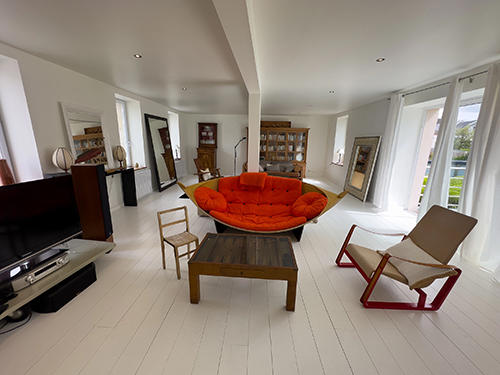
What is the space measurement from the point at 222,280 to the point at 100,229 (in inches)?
63.4

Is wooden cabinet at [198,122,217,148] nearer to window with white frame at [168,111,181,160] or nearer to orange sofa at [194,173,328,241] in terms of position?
window with white frame at [168,111,181,160]

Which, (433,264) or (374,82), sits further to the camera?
(374,82)

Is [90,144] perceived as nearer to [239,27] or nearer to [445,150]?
[239,27]

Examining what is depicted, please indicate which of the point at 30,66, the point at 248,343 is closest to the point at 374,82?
the point at 248,343

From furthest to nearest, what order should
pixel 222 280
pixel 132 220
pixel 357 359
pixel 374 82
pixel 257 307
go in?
pixel 132 220
pixel 374 82
pixel 222 280
pixel 257 307
pixel 357 359

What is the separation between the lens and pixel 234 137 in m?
7.82

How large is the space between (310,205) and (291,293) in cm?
131

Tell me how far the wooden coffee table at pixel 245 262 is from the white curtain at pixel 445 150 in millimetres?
2546

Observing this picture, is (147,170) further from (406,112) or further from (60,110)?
(406,112)

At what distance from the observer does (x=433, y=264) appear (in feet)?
5.26

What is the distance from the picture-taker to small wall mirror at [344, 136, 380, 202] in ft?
15.1

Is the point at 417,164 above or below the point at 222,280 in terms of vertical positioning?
above

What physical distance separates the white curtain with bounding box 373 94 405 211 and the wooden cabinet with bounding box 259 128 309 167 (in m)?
3.16

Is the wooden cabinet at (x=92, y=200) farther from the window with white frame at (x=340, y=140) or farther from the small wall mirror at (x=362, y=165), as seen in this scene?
the window with white frame at (x=340, y=140)
